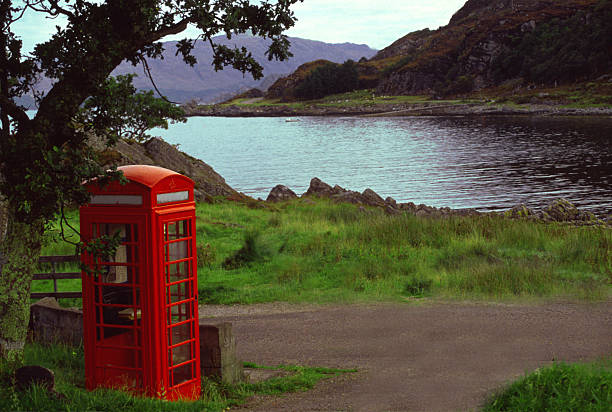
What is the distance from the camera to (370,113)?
17150 cm

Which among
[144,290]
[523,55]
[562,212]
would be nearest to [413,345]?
[144,290]

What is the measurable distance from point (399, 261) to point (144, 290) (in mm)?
10230

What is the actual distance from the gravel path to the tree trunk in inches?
114

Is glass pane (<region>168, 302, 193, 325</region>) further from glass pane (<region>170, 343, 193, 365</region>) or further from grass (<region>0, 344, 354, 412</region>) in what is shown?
grass (<region>0, 344, 354, 412</region>)

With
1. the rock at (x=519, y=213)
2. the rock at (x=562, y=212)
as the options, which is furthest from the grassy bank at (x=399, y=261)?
the rock at (x=562, y=212)

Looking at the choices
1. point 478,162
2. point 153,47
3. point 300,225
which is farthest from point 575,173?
point 153,47

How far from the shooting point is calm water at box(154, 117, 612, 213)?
4441 cm

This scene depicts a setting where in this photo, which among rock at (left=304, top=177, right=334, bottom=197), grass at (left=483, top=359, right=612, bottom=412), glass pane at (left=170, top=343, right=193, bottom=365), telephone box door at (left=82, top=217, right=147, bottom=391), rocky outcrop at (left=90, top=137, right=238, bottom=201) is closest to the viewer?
grass at (left=483, top=359, right=612, bottom=412)

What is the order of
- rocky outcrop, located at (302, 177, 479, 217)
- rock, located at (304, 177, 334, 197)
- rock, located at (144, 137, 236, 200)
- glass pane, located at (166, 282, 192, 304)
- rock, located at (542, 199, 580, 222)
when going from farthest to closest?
1. rock, located at (304, 177, 334, 197)
2. rocky outcrop, located at (302, 177, 479, 217)
3. rock, located at (144, 137, 236, 200)
4. rock, located at (542, 199, 580, 222)
5. glass pane, located at (166, 282, 192, 304)

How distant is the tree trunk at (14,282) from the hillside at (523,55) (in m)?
125

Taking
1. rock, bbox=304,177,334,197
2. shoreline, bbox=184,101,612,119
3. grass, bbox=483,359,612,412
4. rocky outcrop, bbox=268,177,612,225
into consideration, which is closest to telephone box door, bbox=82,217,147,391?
grass, bbox=483,359,612,412

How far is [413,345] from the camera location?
998cm

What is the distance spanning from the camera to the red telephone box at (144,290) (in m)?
6.57

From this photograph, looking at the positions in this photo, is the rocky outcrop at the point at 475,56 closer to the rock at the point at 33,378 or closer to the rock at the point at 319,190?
the rock at the point at 319,190
